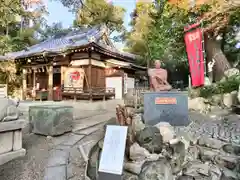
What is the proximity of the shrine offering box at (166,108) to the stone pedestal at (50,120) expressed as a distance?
2011mm

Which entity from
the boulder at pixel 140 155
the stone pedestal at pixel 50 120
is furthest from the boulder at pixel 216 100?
the stone pedestal at pixel 50 120

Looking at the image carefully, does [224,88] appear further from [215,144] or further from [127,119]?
[127,119]

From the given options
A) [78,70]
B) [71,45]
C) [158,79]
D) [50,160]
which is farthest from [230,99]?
[71,45]

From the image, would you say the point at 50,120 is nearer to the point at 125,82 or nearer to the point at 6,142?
the point at 6,142

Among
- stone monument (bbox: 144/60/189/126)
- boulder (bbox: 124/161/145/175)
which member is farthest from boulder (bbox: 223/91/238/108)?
boulder (bbox: 124/161/145/175)

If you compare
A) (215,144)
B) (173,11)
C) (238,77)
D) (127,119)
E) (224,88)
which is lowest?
(215,144)

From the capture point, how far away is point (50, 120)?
14.0 feet

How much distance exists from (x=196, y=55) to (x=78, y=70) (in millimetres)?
6840

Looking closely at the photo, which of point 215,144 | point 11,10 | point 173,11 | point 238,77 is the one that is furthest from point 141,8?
point 215,144

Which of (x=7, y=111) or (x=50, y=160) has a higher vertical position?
(x=7, y=111)

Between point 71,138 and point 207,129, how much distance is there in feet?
10.5

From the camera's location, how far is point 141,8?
17797mm

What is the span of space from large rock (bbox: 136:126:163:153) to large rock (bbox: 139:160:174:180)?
0.44 meters

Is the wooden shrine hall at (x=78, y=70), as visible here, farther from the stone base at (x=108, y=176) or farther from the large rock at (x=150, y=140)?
the stone base at (x=108, y=176)
